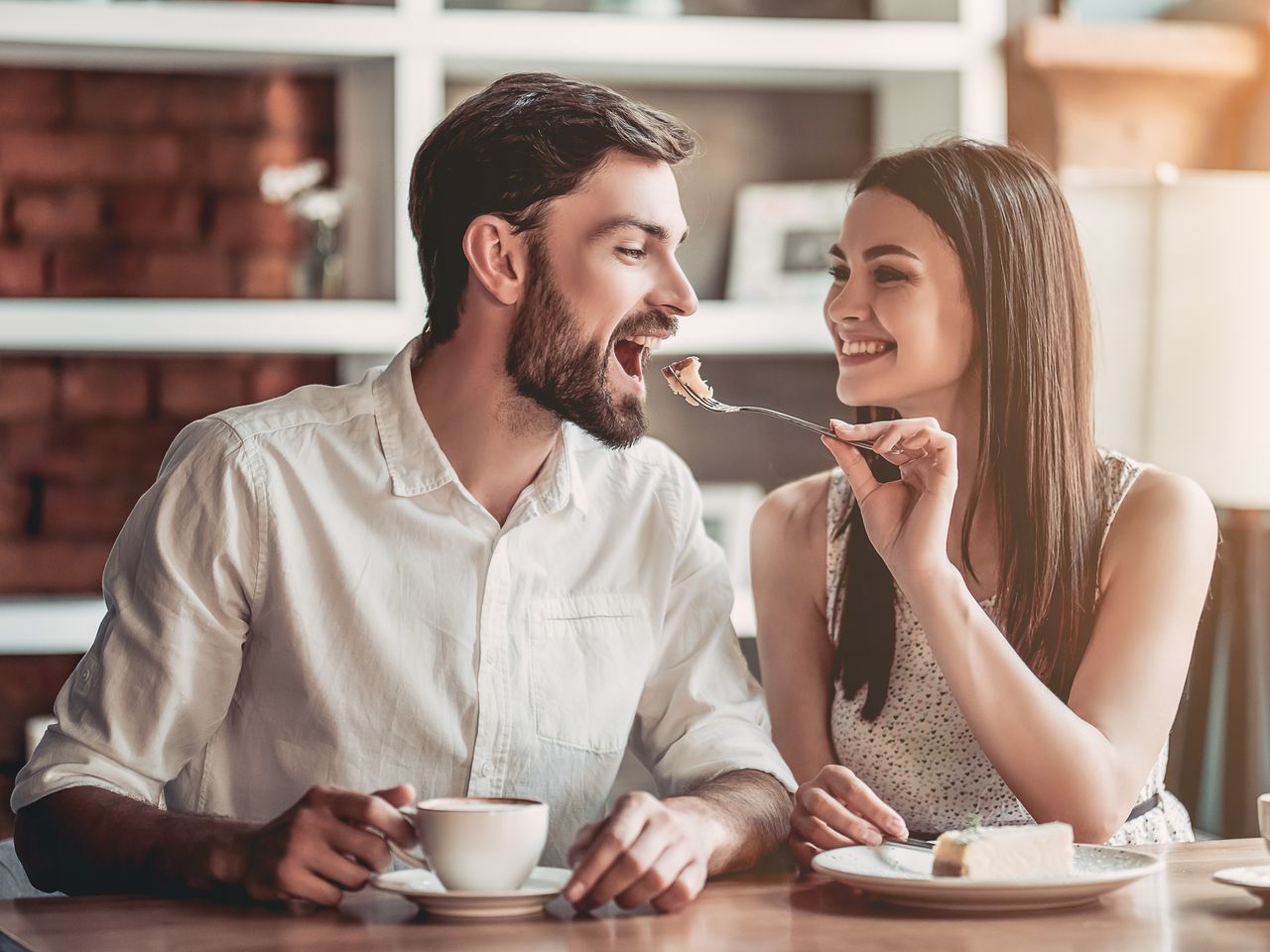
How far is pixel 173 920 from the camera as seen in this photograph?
115 cm

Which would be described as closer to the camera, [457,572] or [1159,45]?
[457,572]

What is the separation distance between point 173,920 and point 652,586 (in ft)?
2.18

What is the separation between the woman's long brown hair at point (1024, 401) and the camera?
1847 mm

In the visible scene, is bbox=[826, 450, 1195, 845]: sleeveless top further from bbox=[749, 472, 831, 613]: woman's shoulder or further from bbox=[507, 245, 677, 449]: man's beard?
bbox=[507, 245, 677, 449]: man's beard

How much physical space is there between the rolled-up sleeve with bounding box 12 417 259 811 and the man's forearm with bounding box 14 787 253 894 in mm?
30

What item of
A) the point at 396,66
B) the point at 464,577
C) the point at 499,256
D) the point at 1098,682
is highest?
the point at 396,66

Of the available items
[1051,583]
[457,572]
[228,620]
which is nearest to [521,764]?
[457,572]

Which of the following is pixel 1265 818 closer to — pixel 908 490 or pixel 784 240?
pixel 908 490

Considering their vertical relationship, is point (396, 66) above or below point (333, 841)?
above

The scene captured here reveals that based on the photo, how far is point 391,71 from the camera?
290cm

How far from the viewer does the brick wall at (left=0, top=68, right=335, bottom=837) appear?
3062 mm

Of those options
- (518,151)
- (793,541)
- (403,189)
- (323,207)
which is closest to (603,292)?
(518,151)

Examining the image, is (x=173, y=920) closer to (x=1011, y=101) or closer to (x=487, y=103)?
(x=487, y=103)

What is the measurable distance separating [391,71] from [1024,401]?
150 cm
